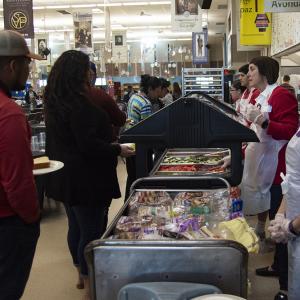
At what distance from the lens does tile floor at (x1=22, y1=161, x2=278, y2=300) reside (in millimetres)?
3523

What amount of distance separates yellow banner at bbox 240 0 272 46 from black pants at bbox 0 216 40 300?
7.19m

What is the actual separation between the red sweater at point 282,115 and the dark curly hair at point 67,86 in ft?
4.54

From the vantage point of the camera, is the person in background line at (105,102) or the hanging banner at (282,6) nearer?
the person in background line at (105,102)

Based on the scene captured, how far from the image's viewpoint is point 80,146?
2.87 m

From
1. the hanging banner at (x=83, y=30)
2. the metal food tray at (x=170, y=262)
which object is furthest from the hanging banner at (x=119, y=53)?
the metal food tray at (x=170, y=262)

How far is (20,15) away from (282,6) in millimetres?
7661

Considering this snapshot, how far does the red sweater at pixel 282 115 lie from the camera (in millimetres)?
3348

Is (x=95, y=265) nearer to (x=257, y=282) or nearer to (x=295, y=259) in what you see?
(x=295, y=259)

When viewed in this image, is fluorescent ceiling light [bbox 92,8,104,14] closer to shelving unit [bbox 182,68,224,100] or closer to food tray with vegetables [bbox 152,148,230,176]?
shelving unit [bbox 182,68,224,100]

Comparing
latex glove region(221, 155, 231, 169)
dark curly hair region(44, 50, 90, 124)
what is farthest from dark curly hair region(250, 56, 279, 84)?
dark curly hair region(44, 50, 90, 124)

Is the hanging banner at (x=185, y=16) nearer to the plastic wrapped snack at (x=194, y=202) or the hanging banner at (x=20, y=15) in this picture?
the hanging banner at (x=20, y=15)

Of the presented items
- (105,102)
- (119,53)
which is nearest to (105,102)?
(105,102)

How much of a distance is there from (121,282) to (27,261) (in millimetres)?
904

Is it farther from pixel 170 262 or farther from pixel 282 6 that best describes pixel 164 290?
pixel 282 6
